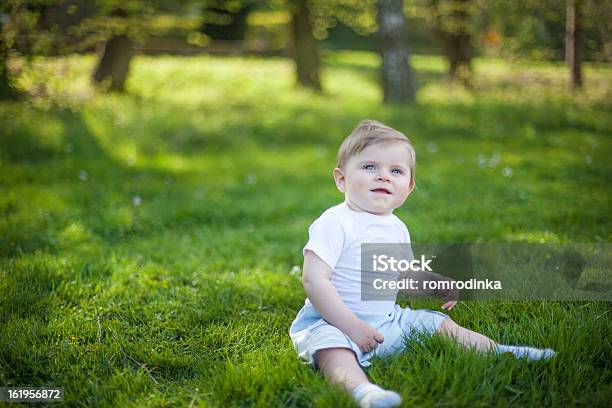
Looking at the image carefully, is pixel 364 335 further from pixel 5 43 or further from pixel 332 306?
pixel 5 43

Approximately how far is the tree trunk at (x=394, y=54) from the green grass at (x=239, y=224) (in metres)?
0.44

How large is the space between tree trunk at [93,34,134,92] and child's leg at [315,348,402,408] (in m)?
11.0

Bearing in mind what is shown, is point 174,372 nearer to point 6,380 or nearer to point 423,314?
point 6,380

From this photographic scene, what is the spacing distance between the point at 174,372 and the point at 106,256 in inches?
70.4

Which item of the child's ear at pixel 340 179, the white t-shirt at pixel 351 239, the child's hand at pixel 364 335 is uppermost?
the child's ear at pixel 340 179

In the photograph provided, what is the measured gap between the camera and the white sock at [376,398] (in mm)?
2055

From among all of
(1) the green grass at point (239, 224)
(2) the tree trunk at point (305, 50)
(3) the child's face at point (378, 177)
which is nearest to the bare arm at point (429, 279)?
(1) the green grass at point (239, 224)

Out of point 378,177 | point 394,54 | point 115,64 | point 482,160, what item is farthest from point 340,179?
point 115,64

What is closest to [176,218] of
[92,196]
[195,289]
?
[92,196]

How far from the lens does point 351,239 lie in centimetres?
262

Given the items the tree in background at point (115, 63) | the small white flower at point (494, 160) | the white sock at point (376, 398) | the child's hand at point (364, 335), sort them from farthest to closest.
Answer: the tree in background at point (115, 63)
the small white flower at point (494, 160)
the child's hand at point (364, 335)
the white sock at point (376, 398)

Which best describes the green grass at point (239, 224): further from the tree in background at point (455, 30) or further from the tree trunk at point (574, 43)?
the tree in background at point (455, 30)

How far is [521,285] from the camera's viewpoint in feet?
10.7

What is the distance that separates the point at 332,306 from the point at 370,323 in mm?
293
